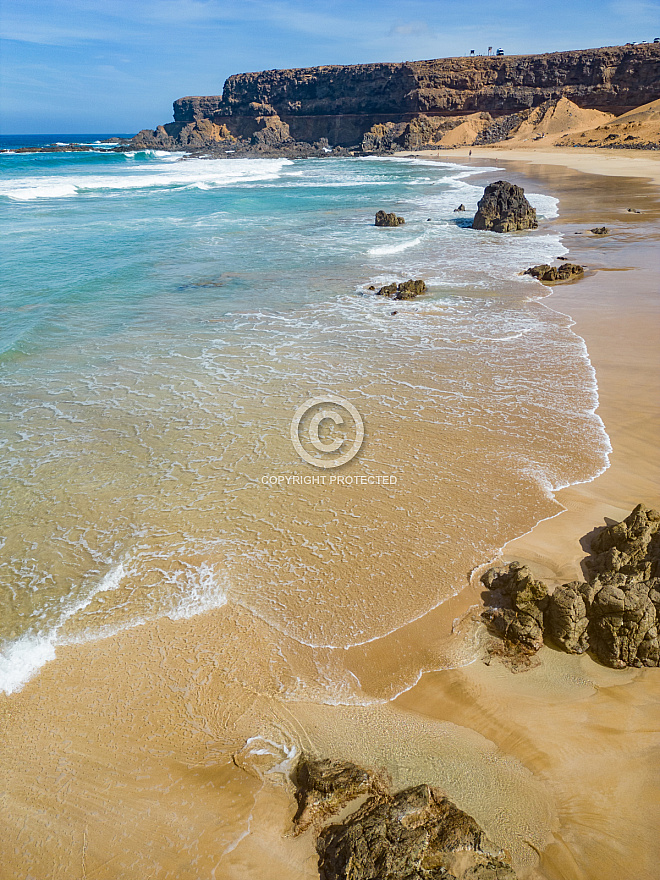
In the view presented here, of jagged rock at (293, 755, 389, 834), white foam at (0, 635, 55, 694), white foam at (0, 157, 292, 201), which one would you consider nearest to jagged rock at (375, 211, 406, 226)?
white foam at (0, 635, 55, 694)

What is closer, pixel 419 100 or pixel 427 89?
pixel 427 89

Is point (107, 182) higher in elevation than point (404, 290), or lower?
higher

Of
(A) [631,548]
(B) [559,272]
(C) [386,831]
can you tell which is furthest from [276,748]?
(B) [559,272]

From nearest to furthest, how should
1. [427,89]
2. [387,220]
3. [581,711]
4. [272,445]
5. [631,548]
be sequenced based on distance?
[581,711] < [631,548] < [272,445] < [387,220] < [427,89]

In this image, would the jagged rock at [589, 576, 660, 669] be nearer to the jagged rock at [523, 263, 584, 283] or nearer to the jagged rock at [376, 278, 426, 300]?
the jagged rock at [376, 278, 426, 300]

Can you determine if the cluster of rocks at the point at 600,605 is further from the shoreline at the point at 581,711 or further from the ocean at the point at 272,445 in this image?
the ocean at the point at 272,445

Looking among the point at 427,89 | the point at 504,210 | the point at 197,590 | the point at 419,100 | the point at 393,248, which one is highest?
the point at 427,89

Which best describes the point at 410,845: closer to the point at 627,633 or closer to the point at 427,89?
the point at 627,633
